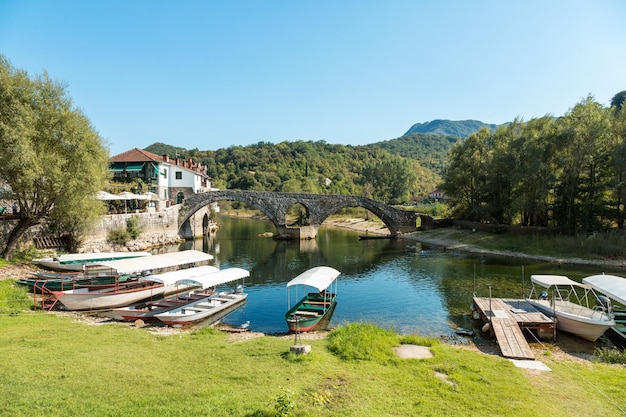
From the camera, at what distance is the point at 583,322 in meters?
17.8

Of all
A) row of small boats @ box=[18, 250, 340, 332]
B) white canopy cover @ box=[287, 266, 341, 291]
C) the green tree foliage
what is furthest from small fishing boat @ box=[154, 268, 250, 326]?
the green tree foliage

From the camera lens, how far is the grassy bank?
854 cm

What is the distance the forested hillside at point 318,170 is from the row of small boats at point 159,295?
271 feet

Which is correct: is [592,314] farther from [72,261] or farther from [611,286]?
[72,261]

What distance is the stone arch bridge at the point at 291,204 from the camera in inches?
2276

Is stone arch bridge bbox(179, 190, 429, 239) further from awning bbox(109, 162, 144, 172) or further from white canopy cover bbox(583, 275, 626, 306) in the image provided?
white canopy cover bbox(583, 275, 626, 306)

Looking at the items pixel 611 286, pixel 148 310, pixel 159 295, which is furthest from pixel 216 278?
pixel 611 286

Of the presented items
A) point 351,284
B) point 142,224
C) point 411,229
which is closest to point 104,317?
point 351,284

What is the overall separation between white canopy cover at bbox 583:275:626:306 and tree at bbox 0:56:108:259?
33451 mm

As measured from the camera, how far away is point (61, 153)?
28141mm

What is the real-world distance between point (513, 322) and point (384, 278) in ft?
52.8

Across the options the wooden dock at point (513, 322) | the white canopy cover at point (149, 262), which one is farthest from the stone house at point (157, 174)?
the wooden dock at point (513, 322)

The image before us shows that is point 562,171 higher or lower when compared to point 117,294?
higher

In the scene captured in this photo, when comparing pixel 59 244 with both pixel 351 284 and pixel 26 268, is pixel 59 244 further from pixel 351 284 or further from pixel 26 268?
pixel 351 284
